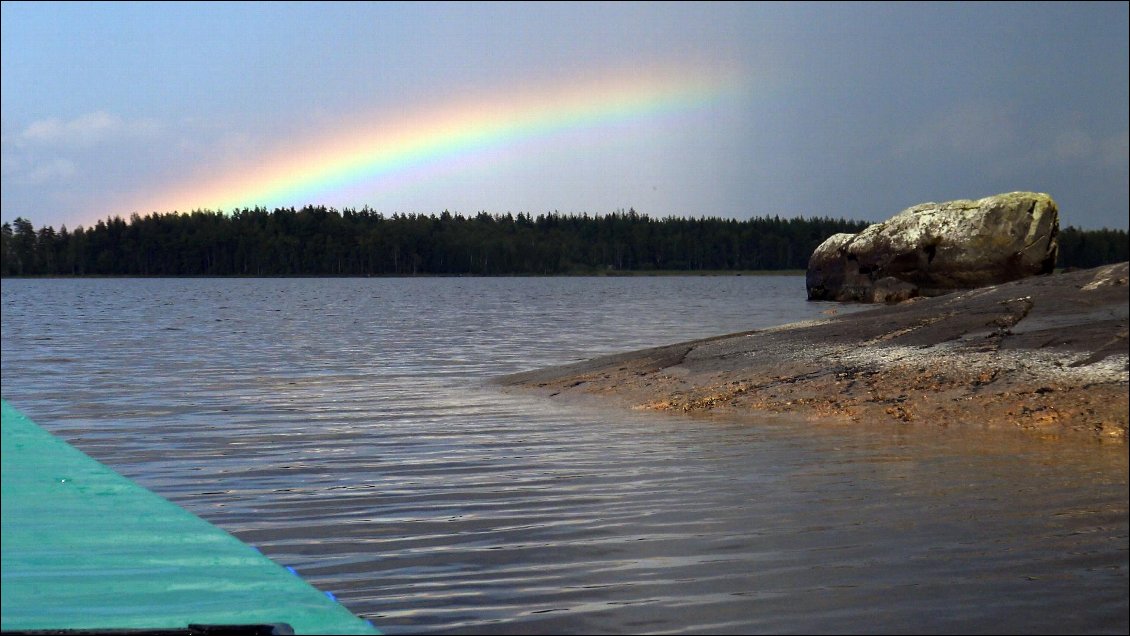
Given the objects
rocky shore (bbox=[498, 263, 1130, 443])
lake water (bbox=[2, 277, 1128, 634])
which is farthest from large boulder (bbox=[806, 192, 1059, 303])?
lake water (bbox=[2, 277, 1128, 634])

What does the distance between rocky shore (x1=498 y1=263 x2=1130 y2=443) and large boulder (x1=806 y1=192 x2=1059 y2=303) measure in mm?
24720

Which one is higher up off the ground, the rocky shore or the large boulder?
the large boulder

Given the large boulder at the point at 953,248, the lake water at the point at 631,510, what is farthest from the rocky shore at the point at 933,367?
the large boulder at the point at 953,248

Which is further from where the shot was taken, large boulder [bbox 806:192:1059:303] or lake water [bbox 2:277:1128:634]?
large boulder [bbox 806:192:1059:303]

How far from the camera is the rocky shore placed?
10.8 m

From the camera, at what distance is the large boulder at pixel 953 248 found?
3806 centimetres

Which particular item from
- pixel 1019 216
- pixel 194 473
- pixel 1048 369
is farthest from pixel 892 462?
pixel 1019 216

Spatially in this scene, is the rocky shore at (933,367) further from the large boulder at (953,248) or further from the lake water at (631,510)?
the large boulder at (953,248)

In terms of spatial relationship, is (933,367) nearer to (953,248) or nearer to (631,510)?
(631,510)

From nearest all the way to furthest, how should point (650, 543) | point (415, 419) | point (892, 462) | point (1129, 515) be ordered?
point (650, 543)
point (1129, 515)
point (892, 462)
point (415, 419)

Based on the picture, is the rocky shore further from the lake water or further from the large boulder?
the large boulder

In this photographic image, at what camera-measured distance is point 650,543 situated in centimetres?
648

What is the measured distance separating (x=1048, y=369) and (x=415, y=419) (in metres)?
6.89

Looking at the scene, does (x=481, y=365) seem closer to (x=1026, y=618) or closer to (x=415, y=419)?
(x=415, y=419)
